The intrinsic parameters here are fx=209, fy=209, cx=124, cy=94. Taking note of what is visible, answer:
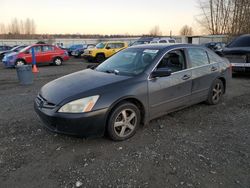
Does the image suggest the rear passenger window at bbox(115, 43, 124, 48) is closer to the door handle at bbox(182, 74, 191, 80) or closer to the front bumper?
the door handle at bbox(182, 74, 191, 80)

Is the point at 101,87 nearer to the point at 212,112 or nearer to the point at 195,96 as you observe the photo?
the point at 195,96

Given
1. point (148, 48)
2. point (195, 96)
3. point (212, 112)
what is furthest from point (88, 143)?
point (212, 112)

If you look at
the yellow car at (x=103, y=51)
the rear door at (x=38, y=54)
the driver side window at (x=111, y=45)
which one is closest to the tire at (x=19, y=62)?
the rear door at (x=38, y=54)

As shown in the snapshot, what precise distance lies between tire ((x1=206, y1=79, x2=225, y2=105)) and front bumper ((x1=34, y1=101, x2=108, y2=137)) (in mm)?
3070

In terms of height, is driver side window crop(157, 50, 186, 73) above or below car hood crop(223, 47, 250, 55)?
below

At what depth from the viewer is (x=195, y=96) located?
181 inches

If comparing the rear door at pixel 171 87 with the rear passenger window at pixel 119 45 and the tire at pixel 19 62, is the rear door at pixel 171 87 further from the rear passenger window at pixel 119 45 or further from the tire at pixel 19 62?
the rear passenger window at pixel 119 45

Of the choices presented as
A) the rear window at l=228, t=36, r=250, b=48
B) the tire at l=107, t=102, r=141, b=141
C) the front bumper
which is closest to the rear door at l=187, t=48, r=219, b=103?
the tire at l=107, t=102, r=141, b=141

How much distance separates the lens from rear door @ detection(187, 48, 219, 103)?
4492 millimetres

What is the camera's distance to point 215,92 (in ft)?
17.2

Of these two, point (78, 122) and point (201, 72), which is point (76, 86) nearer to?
point (78, 122)

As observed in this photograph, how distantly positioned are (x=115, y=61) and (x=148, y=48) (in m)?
0.76

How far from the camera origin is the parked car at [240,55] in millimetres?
8039

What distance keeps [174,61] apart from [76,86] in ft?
6.75
